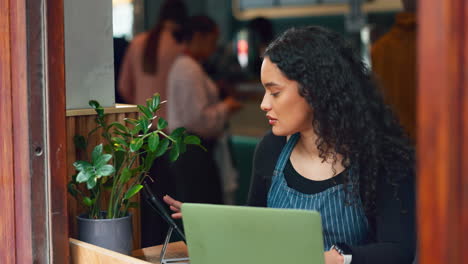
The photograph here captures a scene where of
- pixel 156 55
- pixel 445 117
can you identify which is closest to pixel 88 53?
pixel 445 117

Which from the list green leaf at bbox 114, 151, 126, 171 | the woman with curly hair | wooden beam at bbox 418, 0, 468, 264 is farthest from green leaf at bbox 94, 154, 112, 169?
wooden beam at bbox 418, 0, 468, 264

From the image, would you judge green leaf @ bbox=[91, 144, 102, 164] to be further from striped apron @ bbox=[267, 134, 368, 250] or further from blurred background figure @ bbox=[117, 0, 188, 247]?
blurred background figure @ bbox=[117, 0, 188, 247]

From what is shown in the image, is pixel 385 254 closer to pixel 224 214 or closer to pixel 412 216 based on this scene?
pixel 412 216

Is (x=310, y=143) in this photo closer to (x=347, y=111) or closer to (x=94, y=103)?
(x=347, y=111)

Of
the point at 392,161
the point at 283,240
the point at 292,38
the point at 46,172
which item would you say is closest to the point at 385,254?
the point at 392,161

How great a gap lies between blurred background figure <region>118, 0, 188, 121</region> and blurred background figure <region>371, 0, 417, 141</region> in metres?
1.06

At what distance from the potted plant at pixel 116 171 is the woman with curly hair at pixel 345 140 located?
13 cm

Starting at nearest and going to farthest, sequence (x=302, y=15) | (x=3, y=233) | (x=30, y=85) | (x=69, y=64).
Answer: (x=30, y=85)
(x=3, y=233)
(x=69, y=64)
(x=302, y=15)

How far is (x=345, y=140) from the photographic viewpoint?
1.76 m

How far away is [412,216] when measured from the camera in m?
1.72

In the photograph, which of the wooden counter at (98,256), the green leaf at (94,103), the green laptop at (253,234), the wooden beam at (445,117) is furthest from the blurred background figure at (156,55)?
the wooden beam at (445,117)

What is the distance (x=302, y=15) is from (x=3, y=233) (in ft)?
44.9

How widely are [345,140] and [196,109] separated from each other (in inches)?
72.8

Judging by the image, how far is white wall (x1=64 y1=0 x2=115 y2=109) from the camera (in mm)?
1967
